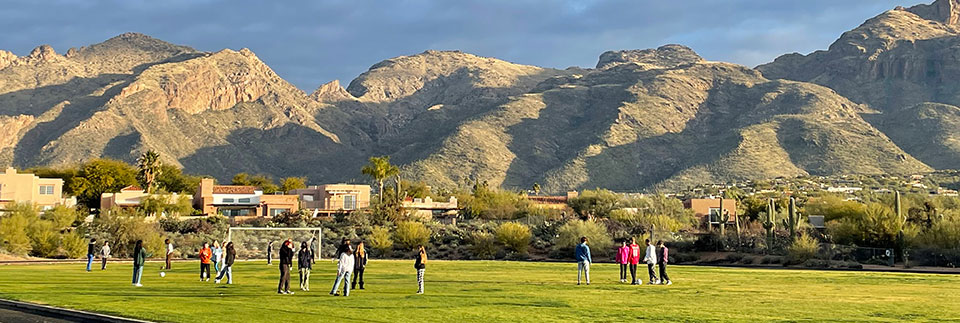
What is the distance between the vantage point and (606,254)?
A: 5850 cm

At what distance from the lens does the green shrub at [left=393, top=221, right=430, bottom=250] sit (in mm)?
66625

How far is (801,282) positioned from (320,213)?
248ft

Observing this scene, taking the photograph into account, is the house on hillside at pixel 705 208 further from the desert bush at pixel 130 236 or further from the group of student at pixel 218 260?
the group of student at pixel 218 260

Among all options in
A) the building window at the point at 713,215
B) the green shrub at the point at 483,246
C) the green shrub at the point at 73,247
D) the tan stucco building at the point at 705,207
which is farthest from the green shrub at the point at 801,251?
the tan stucco building at the point at 705,207

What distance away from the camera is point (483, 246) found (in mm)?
63969

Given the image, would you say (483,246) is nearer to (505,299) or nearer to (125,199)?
(505,299)

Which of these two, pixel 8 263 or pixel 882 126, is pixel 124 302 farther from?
pixel 882 126

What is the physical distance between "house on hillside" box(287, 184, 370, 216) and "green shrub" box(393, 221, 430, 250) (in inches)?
1512

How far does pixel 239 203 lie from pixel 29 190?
71.6 ft

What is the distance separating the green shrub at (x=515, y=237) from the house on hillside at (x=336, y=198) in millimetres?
43406

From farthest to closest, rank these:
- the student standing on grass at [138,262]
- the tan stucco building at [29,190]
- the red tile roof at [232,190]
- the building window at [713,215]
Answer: the red tile roof at [232,190]
the building window at [713,215]
the tan stucco building at [29,190]
the student standing on grass at [138,262]

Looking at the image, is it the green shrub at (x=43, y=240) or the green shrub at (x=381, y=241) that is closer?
the green shrub at (x=43, y=240)

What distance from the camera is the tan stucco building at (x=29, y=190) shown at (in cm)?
9425

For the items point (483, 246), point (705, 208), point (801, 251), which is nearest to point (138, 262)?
point (801, 251)
